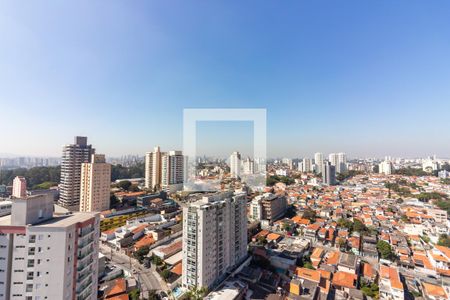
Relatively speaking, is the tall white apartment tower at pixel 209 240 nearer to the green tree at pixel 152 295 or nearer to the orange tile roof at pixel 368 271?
the green tree at pixel 152 295

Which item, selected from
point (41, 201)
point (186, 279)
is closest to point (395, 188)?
point (186, 279)

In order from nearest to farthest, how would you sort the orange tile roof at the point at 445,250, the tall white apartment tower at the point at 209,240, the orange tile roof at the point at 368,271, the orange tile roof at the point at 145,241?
the tall white apartment tower at the point at 209,240
the orange tile roof at the point at 368,271
the orange tile roof at the point at 445,250
the orange tile roof at the point at 145,241

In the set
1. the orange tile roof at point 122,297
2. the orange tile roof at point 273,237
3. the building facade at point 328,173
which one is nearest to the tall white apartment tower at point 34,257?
the orange tile roof at point 122,297

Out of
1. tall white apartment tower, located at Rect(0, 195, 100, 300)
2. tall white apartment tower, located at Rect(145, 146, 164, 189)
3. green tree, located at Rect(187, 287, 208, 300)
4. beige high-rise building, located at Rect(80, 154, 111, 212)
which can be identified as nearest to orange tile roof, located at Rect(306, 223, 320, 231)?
green tree, located at Rect(187, 287, 208, 300)

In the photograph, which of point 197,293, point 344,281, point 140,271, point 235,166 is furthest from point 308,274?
point 235,166

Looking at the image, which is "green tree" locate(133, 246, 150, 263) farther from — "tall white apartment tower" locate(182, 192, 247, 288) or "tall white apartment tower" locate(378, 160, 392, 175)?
"tall white apartment tower" locate(378, 160, 392, 175)

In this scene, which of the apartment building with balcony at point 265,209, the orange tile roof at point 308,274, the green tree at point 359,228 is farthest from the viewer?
the apartment building with balcony at point 265,209

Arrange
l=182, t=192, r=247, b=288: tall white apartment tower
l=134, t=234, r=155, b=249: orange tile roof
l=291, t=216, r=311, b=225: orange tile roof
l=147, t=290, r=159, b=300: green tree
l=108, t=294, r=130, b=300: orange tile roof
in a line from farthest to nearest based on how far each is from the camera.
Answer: l=291, t=216, r=311, b=225: orange tile roof, l=134, t=234, r=155, b=249: orange tile roof, l=182, t=192, r=247, b=288: tall white apartment tower, l=147, t=290, r=159, b=300: green tree, l=108, t=294, r=130, b=300: orange tile roof
